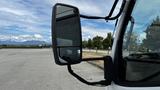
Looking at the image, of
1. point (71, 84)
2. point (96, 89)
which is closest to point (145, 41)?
point (96, 89)

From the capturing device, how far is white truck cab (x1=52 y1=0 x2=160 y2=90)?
2156 mm

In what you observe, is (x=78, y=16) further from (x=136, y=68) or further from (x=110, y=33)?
(x=110, y=33)

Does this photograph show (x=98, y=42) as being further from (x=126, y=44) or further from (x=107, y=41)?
(x=126, y=44)

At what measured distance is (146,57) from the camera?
2.41 metres

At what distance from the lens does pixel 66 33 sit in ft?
A: 7.17

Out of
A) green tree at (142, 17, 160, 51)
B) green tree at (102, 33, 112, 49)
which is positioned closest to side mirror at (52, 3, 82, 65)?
green tree at (142, 17, 160, 51)

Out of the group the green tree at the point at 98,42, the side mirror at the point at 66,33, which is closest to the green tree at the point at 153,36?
the side mirror at the point at 66,33

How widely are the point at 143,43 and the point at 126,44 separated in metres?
0.12

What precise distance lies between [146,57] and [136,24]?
254 millimetres

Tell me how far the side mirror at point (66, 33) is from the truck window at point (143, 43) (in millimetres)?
372

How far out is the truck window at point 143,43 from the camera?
226cm

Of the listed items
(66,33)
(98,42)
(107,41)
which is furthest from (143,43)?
(98,42)

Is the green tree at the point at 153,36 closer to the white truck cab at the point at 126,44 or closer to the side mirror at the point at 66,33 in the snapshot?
the white truck cab at the point at 126,44

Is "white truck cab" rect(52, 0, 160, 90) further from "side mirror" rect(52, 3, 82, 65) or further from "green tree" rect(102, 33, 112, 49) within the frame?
"green tree" rect(102, 33, 112, 49)
